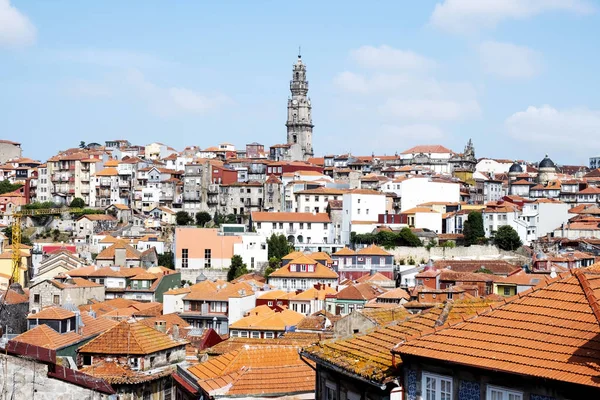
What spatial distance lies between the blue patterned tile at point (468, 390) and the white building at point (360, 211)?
78.2 m

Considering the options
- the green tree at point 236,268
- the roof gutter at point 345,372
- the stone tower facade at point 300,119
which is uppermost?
the stone tower facade at point 300,119

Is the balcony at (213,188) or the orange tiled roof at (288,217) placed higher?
the balcony at (213,188)

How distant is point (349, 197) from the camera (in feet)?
294

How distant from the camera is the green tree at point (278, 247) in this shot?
277ft

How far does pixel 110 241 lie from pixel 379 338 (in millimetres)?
82638

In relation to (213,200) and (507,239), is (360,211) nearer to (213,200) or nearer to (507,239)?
(507,239)

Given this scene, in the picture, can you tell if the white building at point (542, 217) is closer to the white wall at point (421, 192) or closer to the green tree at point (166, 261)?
the white wall at point (421, 192)

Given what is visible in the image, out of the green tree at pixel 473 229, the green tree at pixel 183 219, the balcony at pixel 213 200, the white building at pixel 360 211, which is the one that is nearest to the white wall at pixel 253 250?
the white building at pixel 360 211

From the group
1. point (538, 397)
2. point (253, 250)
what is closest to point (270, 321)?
point (253, 250)

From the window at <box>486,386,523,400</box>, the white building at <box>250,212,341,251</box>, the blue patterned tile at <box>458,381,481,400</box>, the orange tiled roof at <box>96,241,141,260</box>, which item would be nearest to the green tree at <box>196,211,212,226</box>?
the white building at <box>250,212,341,251</box>

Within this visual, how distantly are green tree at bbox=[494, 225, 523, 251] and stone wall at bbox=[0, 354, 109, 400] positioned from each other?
71.4 m

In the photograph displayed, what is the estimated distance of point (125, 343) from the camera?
26125 mm

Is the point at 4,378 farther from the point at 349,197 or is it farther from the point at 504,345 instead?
the point at 349,197

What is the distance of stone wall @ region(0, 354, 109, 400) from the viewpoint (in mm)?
15789
